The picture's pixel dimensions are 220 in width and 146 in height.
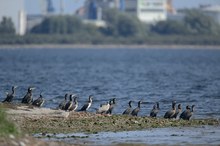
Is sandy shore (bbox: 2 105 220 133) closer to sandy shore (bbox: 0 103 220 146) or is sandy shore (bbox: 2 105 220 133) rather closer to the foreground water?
sandy shore (bbox: 0 103 220 146)

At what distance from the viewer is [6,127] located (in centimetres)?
2698

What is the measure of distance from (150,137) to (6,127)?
5566mm

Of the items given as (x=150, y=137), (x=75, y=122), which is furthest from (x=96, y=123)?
(x=150, y=137)

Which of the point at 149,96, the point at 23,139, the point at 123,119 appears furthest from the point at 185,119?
the point at 149,96

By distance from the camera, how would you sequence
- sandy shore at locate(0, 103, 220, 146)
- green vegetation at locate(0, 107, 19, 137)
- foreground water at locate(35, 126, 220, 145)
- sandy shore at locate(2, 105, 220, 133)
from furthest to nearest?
sandy shore at locate(2, 105, 220, 133), sandy shore at locate(0, 103, 220, 146), foreground water at locate(35, 126, 220, 145), green vegetation at locate(0, 107, 19, 137)

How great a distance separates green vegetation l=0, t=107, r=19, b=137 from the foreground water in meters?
2.48

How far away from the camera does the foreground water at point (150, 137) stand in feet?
97.1

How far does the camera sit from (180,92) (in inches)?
2325

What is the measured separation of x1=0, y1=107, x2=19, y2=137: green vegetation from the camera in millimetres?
26691

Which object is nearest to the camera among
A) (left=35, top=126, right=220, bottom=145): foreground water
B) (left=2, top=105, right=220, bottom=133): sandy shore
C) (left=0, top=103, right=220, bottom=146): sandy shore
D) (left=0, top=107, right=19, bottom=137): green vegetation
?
(left=0, top=107, right=19, bottom=137): green vegetation

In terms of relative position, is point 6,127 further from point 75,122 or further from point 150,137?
point 75,122

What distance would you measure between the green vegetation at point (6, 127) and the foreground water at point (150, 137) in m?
2.48

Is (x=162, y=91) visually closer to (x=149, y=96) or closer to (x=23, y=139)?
(x=149, y=96)

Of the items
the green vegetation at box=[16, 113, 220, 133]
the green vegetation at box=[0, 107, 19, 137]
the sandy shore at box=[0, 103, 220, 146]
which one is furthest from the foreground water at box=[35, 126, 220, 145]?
the green vegetation at box=[0, 107, 19, 137]
